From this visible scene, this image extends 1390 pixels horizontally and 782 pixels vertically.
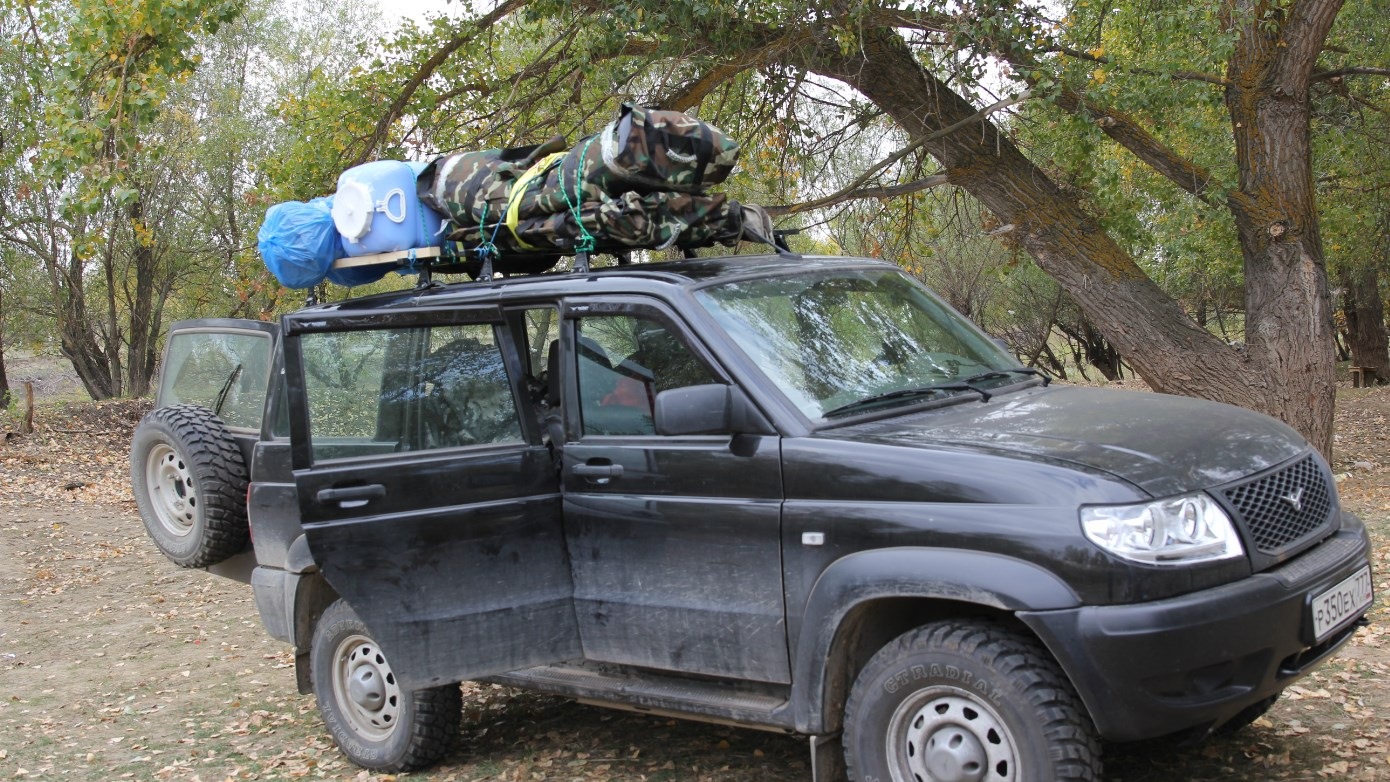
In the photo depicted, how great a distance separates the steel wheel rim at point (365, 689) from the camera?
548 cm

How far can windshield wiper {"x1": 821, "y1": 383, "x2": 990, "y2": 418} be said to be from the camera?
14.3 ft

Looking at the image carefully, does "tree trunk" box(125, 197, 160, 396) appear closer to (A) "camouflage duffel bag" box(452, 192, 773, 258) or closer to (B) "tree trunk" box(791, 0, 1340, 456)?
(B) "tree trunk" box(791, 0, 1340, 456)

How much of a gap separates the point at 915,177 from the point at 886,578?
1026cm

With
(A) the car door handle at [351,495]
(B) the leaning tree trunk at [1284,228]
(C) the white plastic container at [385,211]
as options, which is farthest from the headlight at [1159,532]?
(B) the leaning tree trunk at [1284,228]

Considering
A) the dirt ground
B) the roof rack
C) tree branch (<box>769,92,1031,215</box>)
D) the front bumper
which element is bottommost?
the dirt ground

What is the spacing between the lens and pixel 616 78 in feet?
35.6

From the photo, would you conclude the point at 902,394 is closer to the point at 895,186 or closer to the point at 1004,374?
the point at 1004,374

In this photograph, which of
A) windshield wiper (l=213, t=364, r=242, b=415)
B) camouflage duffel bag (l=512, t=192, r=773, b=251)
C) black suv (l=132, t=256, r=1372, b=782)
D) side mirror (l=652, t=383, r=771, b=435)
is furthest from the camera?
windshield wiper (l=213, t=364, r=242, b=415)

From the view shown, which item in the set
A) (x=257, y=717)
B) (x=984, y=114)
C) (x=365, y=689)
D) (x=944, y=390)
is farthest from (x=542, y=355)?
(x=984, y=114)

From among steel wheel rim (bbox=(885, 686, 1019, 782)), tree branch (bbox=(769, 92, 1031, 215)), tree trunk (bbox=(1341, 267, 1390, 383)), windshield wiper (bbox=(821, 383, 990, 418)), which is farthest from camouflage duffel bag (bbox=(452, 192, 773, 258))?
tree trunk (bbox=(1341, 267, 1390, 383))

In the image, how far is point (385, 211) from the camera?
563cm

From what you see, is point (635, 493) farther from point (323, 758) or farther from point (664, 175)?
point (323, 758)

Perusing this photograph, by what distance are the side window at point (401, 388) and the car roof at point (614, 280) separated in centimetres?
16

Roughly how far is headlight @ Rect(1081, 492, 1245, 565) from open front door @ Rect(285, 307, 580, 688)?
2.12 meters
